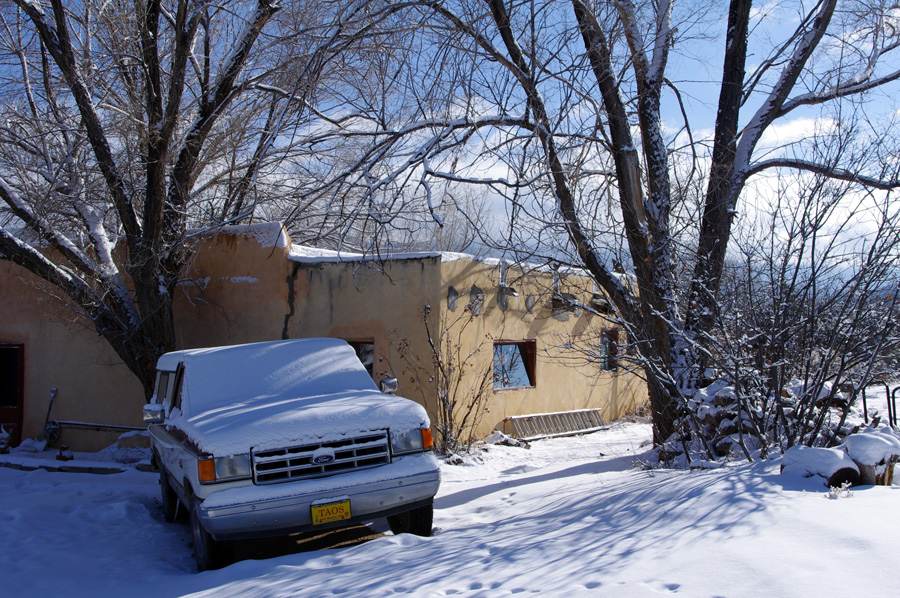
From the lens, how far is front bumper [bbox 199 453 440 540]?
14.6ft

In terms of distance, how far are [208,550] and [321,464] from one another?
3.18ft

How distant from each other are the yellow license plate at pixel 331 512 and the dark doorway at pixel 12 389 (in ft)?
32.7

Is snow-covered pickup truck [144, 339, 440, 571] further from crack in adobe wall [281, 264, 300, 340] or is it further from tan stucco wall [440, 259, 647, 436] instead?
crack in adobe wall [281, 264, 300, 340]

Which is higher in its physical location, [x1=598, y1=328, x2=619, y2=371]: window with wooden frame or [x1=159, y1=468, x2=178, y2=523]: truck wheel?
[x1=598, y1=328, x2=619, y2=371]: window with wooden frame

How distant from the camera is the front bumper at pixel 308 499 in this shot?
14.6 feet

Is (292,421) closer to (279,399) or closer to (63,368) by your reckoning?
(279,399)

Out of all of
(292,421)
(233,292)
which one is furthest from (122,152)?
(292,421)

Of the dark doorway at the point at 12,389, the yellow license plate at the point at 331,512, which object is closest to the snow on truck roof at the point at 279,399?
the yellow license plate at the point at 331,512

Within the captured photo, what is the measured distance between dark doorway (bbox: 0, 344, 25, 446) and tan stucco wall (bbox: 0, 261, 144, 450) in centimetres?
13

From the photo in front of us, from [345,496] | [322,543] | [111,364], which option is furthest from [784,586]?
[111,364]

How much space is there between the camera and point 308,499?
4.60 m

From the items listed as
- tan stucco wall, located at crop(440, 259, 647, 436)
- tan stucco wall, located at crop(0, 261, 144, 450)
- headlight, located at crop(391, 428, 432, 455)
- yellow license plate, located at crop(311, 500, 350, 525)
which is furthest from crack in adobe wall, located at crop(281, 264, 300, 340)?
yellow license plate, located at crop(311, 500, 350, 525)

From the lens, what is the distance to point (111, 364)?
37.9 ft

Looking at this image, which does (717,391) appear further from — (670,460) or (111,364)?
(111,364)
